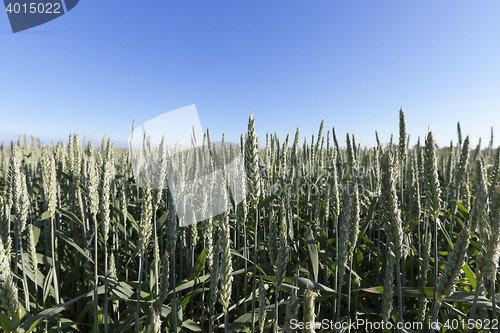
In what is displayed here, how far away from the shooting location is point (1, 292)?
1053 mm

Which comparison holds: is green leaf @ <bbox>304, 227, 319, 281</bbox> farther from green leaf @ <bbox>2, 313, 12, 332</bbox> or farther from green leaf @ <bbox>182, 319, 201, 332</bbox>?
green leaf @ <bbox>2, 313, 12, 332</bbox>

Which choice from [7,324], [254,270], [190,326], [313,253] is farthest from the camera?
[313,253]

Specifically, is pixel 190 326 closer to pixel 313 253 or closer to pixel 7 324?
pixel 7 324

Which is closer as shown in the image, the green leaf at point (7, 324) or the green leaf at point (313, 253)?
the green leaf at point (7, 324)

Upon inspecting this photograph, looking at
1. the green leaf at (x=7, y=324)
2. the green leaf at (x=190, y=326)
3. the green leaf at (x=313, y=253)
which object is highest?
the green leaf at (x=7, y=324)

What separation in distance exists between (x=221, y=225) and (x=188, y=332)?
1.45m

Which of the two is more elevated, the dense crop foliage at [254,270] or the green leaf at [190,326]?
the dense crop foliage at [254,270]

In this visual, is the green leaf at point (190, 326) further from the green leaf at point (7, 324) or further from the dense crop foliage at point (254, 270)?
the green leaf at point (7, 324)

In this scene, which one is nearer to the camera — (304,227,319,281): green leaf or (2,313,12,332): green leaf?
(2,313,12,332): green leaf

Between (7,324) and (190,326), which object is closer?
(7,324)

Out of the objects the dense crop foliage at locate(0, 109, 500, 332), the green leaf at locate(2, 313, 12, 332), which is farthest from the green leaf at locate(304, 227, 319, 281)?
the green leaf at locate(2, 313, 12, 332)

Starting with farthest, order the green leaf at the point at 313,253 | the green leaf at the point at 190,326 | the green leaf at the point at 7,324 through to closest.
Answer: the green leaf at the point at 313,253, the green leaf at the point at 190,326, the green leaf at the point at 7,324

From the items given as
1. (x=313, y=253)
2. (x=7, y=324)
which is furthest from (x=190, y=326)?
(x=313, y=253)

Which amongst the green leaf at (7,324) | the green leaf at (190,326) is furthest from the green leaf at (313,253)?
the green leaf at (7,324)
